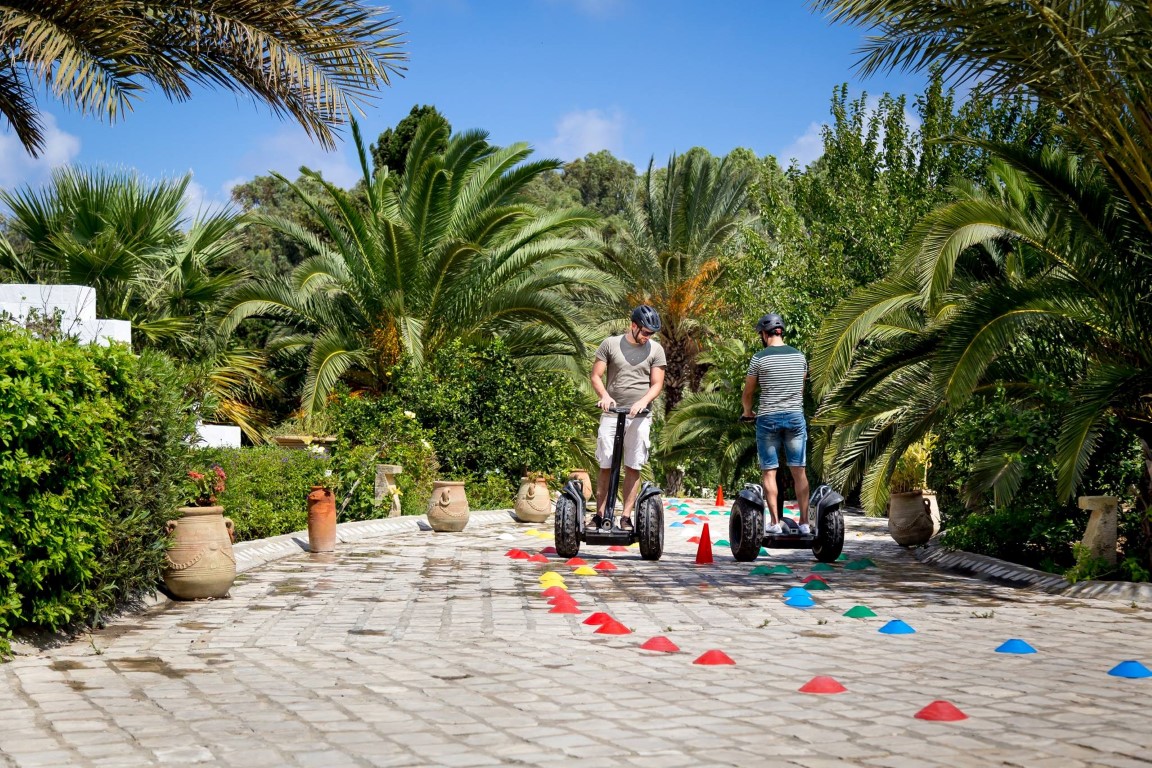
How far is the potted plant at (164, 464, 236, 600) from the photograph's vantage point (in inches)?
307

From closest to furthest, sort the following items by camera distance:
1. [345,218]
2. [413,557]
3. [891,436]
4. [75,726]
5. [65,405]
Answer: [75,726]
[65,405]
[413,557]
[891,436]
[345,218]

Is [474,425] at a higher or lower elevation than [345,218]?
lower

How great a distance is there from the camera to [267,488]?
1252cm

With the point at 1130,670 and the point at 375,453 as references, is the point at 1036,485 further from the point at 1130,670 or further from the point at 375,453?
the point at 375,453

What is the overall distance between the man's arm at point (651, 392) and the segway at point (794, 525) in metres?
1.13

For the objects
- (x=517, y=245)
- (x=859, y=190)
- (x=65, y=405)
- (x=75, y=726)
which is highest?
(x=859, y=190)

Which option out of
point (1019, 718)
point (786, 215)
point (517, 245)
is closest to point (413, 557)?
point (1019, 718)

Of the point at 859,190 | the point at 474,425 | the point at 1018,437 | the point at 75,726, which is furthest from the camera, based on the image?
the point at 859,190

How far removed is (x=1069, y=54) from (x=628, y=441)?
179 inches

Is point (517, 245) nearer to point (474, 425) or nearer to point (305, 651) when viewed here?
point (474, 425)

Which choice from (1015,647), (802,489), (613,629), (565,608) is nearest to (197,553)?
(565,608)

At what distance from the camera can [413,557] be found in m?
11.4

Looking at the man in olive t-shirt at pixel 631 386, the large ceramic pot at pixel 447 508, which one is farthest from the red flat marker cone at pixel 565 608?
the large ceramic pot at pixel 447 508

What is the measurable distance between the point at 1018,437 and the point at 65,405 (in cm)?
787
